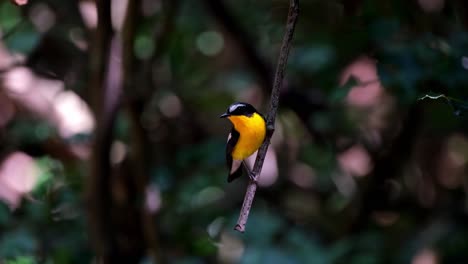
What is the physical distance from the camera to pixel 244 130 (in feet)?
5.28

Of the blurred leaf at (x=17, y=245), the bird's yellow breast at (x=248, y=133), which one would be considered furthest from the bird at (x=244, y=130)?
the blurred leaf at (x=17, y=245)

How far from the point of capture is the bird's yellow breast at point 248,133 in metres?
1.55

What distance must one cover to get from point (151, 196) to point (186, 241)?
11.3 inches

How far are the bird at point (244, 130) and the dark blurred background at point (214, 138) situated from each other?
717 mm

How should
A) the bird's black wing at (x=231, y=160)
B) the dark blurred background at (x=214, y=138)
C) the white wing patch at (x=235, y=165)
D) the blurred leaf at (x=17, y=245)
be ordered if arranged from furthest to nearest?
the dark blurred background at (x=214, y=138) → the blurred leaf at (x=17, y=245) → the white wing patch at (x=235, y=165) → the bird's black wing at (x=231, y=160)

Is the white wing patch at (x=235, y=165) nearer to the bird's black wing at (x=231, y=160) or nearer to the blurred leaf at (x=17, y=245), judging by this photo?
the bird's black wing at (x=231, y=160)

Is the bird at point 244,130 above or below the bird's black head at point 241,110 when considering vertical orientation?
below

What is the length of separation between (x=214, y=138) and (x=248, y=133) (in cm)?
179

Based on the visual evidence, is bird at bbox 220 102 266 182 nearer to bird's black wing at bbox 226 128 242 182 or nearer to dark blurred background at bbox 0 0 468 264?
bird's black wing at bbox 226 128 242 182

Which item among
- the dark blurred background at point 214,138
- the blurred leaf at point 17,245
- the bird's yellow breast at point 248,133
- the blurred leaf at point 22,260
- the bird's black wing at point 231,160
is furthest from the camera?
the dark blurred background at point 214,138

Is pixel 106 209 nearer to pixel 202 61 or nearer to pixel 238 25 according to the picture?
pixel 238 25

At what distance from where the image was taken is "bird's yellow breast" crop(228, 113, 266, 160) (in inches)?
60.9

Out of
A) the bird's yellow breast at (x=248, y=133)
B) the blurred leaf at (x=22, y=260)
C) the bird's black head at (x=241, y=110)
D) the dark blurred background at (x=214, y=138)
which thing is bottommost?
the blurred leaf at (x=22, y=260)

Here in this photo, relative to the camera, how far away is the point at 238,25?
331 cm
